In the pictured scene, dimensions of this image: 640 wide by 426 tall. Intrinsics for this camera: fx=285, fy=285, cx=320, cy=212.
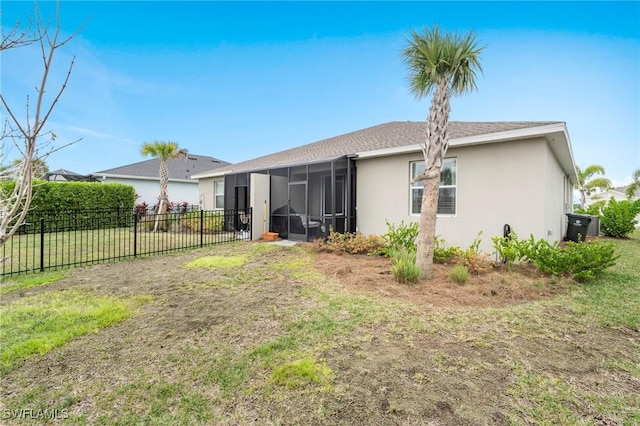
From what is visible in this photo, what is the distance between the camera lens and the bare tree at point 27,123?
62.8 inches

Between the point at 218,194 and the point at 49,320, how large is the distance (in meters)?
13.3

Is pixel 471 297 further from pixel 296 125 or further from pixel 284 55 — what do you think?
pixel 296 125

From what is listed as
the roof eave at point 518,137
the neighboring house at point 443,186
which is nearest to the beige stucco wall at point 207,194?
the neighboring house at point 443,186

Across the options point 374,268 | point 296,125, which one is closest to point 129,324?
point 374,268

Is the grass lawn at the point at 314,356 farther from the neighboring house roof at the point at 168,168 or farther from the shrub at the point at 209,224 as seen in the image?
the neighboring house roof at the point at 168,168

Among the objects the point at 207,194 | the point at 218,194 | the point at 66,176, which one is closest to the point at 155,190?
the point at 66,176

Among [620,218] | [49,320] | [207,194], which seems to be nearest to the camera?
[49,320]

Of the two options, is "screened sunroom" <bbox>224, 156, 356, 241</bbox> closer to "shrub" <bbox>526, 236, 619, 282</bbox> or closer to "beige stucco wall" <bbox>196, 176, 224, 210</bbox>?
"beige stucco wall" <bbox>196, 176, 224, 210</bbox>

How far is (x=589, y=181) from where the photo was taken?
3088 centimetres

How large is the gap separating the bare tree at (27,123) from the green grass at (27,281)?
5.15 m

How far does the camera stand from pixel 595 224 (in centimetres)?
1490

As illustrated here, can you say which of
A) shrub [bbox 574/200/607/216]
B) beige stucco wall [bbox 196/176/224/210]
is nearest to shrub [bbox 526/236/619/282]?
shrub [bbox 574/200/607/216]

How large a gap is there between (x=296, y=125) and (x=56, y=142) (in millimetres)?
19836

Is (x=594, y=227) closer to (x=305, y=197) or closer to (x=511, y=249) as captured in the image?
(x=511, y=249)
